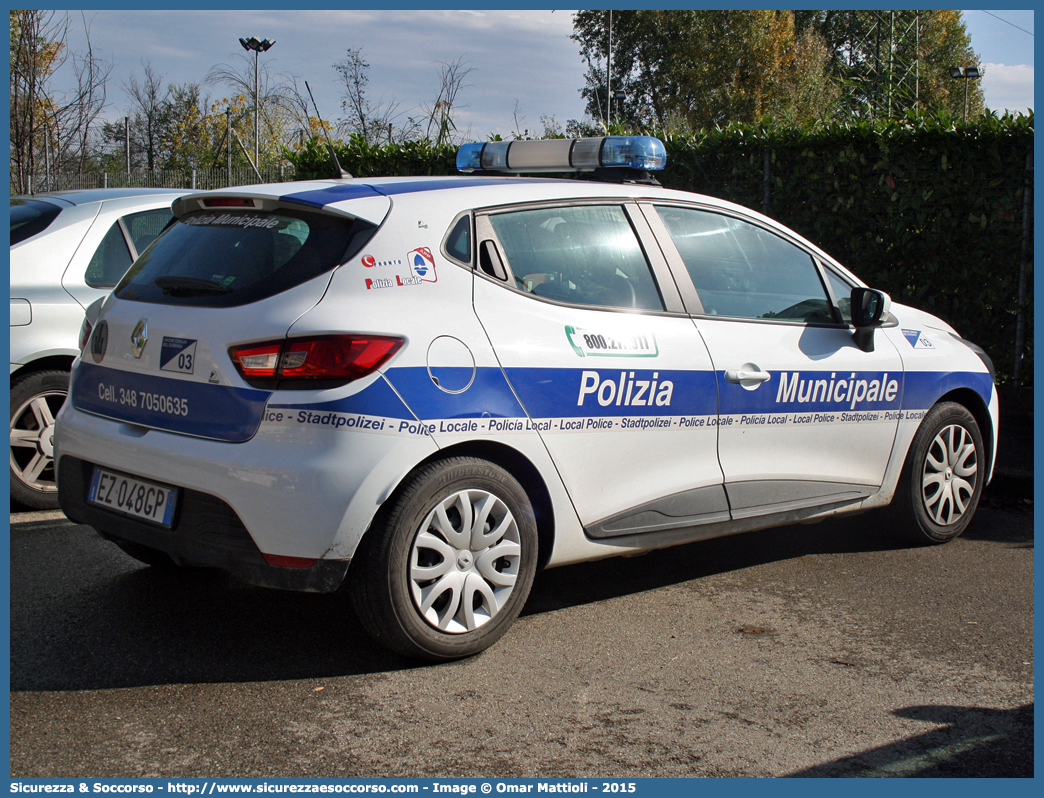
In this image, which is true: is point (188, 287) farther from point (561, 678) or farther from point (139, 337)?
point (561, 678)

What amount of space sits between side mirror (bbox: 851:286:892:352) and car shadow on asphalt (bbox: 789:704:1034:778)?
6.43ft

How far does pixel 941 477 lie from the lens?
532 cm

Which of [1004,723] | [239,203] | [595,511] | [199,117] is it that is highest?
[199,117]

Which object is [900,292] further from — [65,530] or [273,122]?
[273,122]

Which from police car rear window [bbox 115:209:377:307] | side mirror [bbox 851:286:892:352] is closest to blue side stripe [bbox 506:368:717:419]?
police car rear window [bbox 115:209:377:307]

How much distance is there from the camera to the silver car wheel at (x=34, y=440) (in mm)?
5410

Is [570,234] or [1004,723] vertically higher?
[570,234]

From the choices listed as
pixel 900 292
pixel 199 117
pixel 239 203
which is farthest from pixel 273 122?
pixel 239 203

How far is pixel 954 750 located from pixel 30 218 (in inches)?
203

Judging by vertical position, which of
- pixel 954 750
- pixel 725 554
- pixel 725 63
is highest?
pixel 725 63

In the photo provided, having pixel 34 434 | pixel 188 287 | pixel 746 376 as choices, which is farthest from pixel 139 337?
pixel 746 376

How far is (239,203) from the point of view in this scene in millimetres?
3814

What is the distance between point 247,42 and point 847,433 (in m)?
18.7

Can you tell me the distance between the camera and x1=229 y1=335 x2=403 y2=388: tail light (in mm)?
3285
